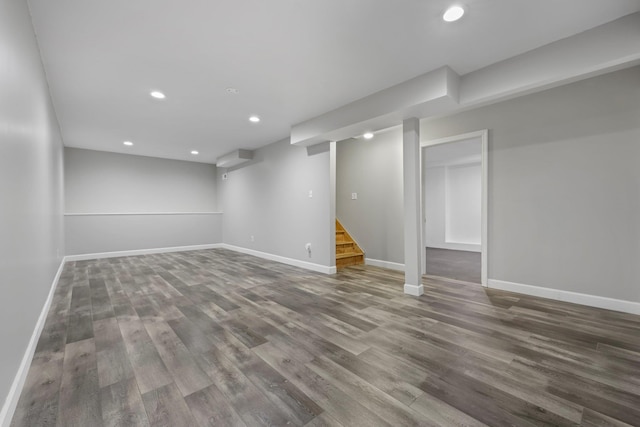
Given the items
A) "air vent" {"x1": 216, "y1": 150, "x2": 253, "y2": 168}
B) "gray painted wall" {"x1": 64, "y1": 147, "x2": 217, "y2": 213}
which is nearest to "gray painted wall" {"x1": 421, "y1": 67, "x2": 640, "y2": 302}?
"air vent" {"x1": 216, "y1": 150, "x2": 253, "y2": 168}

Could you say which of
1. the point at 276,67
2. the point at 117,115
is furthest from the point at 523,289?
the point at 117,115

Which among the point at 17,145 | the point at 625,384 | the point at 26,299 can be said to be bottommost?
the point at 625,384

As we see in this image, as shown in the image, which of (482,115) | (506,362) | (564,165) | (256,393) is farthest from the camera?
(482,115)

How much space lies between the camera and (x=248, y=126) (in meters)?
4.65

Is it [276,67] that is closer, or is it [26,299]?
[26,299]

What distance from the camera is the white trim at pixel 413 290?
3.32m

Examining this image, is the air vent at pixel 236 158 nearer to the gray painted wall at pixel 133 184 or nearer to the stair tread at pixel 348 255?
the gray painted wall at pixel 133 184

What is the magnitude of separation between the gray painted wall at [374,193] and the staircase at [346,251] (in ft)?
0.42

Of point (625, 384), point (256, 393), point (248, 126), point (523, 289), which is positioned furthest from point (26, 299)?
point (523, 289)

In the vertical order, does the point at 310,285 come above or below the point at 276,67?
below

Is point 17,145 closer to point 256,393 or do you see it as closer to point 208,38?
point 208,38

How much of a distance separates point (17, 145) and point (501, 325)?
4.04 m

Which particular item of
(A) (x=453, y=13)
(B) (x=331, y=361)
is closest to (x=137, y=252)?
(B) (x=331, y=361)

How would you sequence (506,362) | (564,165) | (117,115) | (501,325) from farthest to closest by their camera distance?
1. (117,115)
2. (564,165)
3. (501,325)
4. (506,362)
